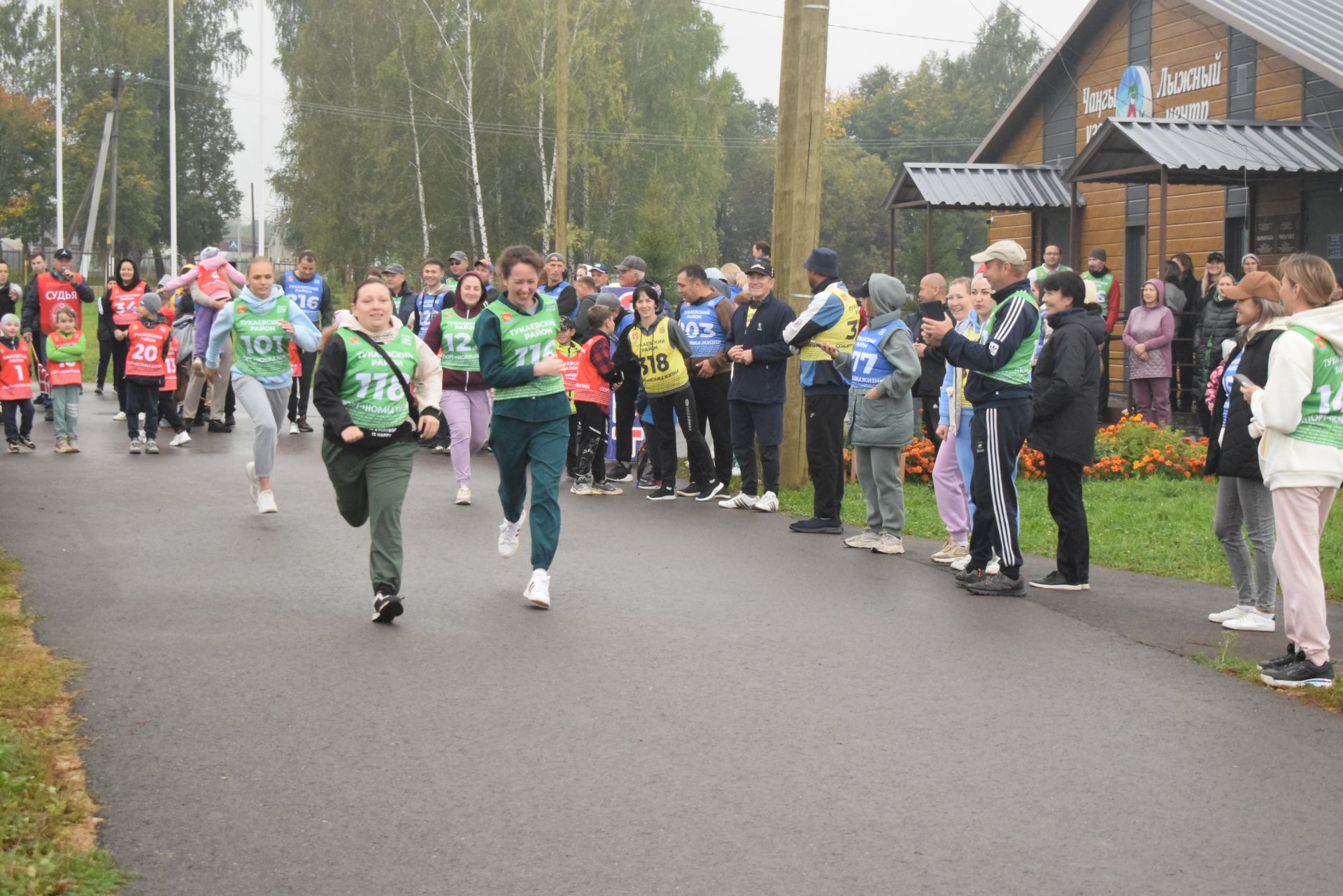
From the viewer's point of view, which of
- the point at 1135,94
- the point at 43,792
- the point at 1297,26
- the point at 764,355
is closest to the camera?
the point at 43,792

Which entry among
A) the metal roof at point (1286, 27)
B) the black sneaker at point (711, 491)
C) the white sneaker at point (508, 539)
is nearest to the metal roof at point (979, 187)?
the metal roof at point (1286, 27)

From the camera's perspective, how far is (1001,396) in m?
9.04

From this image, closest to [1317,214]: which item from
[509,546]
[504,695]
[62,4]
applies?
[509,546]

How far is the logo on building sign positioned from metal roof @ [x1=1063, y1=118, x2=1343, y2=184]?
3946mm

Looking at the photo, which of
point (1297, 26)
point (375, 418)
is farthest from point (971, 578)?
point (1297, 26)

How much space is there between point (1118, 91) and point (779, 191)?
13.5 m

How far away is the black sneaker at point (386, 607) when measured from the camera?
7926mm

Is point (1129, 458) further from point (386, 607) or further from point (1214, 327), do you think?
point (386, 607)

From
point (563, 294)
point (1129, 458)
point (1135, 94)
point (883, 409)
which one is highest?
point (1135, 94)

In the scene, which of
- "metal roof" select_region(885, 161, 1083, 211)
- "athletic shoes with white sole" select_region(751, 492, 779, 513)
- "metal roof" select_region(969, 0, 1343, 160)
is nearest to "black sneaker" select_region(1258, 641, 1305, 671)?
"athletic shoes with white sole" select_region(751, 492, 779, 513)

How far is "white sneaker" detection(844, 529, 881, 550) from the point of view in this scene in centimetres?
1078

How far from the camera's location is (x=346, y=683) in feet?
22.1

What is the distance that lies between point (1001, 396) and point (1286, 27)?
49.5 feet

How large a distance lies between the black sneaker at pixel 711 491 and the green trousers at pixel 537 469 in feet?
14.4
